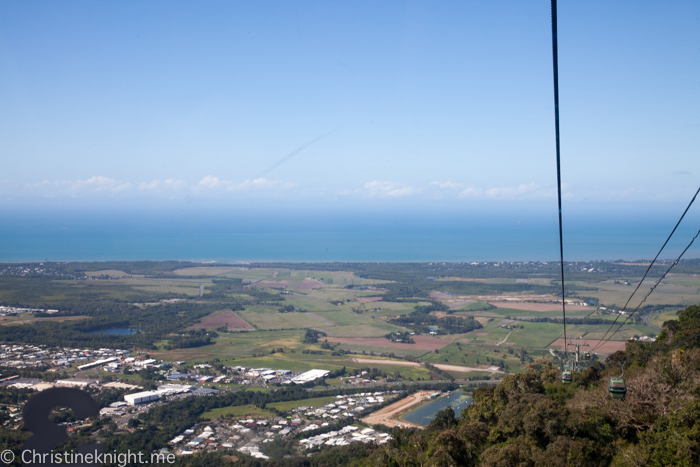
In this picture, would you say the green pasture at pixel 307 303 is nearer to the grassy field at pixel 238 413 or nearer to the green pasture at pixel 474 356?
the green pasture at pixel 474 356

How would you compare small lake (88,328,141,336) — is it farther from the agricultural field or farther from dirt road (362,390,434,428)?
dirt road (362,390,434,428)

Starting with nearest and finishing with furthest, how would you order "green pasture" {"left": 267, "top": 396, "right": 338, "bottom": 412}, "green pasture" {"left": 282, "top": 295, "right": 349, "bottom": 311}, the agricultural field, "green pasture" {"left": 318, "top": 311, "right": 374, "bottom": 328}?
"green pasture" {"left": 267, "top": 396, "right": 338, "bottom": 412}, the agricultural field, "green pasture" {"left": 318, "top": 311, "right": 374, "bottom": 328}, "green pasture" {"left": 282, "top": 295, "right": 349, "bottom": 311}

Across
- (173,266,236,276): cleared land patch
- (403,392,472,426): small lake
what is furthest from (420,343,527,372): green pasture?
(173,266,236,276): cleared land patch

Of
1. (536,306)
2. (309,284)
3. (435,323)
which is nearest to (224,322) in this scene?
(435,323)

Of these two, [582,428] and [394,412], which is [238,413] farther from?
[582,428]

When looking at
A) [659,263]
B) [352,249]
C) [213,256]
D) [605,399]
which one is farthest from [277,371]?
[352,249]

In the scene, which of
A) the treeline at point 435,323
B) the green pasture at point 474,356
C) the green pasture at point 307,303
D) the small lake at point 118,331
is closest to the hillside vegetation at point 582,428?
the green pasture at point 474,356
